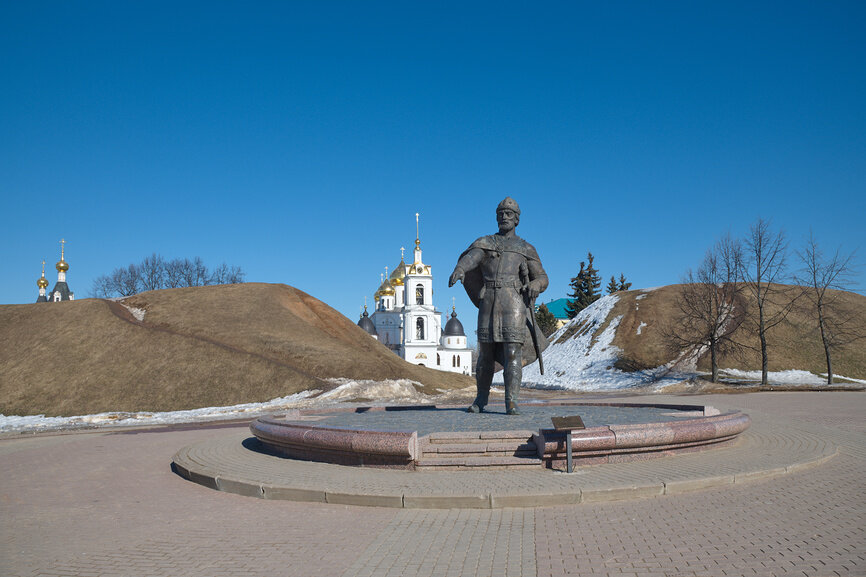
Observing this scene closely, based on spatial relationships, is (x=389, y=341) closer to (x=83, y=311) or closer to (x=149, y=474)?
(x=83, y=311)

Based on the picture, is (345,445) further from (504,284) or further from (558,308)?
(558,308)

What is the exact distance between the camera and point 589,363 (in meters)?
42.2

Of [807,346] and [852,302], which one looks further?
[852,302]

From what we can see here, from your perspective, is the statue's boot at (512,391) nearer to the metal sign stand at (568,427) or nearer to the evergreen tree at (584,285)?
the metal sign stand at (568,427)

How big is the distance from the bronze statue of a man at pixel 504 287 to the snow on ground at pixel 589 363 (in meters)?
25.8

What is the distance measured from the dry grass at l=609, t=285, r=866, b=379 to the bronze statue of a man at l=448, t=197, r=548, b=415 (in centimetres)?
2967

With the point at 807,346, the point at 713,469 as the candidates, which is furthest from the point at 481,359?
the point at 807,346

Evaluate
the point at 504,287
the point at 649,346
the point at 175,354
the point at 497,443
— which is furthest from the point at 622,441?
the point at 649,346

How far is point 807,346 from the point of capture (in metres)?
38.6

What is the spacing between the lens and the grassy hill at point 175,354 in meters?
25.5

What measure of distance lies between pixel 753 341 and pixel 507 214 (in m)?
35.7

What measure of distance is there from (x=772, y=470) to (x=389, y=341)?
86355 mm

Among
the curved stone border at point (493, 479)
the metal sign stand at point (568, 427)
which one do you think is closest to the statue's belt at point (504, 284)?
the metal sign stand at point (568, 427)

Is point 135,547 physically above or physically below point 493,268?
below
